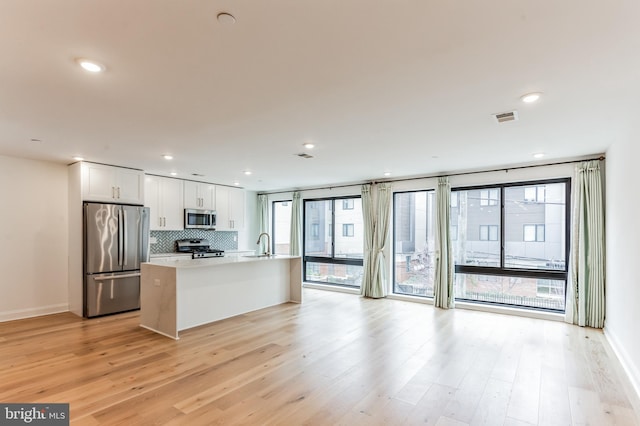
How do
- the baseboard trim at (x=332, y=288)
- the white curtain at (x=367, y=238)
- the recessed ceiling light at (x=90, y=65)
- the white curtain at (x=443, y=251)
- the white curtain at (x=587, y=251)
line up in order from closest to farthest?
the recessed ceiling light at (x=90, y=65), the white curtain at (x=587, y=251), the white curtain at (x=443, y=251), the white curtain at (x=367, y=238), the baseboard trim at (x=332, y=288)

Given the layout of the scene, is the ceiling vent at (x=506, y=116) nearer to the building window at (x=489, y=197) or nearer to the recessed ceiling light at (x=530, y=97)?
the recessed ceiling light at (x=530, y=97)

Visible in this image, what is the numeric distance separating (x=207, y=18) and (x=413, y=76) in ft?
4.69

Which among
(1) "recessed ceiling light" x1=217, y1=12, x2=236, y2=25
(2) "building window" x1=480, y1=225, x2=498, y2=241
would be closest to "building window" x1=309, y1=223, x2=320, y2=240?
Result: (2) "building window" x1=480, y1=225, x2=498, y2=241

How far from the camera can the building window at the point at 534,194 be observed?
5527 millimetres

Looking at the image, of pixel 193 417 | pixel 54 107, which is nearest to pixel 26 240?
pixel 54 107

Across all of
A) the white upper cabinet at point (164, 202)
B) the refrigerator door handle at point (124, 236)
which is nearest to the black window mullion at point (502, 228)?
the white upper cabinet at point (164, 202)

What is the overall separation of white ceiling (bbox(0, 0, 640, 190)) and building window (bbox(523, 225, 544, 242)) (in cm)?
151

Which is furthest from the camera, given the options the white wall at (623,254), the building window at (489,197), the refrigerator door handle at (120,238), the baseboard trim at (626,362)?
the building window at (489,197)

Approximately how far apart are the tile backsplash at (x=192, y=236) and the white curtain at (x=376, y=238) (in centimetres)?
346

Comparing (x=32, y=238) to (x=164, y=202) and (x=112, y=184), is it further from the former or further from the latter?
(x=164, y=202)

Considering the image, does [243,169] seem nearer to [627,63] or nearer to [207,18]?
[207,18]

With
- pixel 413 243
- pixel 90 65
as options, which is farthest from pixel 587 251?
pixel 90 65

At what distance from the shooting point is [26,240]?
5.28m

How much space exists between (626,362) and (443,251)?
9.65ft
